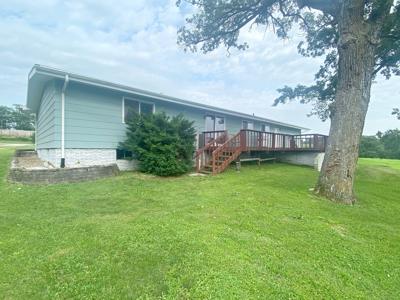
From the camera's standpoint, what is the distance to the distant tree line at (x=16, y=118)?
69188mm

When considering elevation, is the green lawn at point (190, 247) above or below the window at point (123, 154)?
below

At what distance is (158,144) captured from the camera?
9.37 metres

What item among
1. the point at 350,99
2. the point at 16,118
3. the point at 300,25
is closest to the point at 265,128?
the point at 300,25

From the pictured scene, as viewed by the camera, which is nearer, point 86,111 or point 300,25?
point 86,111

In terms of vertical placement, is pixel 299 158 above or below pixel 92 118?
below

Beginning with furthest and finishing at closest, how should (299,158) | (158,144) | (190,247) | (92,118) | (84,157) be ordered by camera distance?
(299,158) → (92,118) → (158,144) → (84,157) → (190,247)

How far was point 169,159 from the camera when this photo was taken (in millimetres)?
9500

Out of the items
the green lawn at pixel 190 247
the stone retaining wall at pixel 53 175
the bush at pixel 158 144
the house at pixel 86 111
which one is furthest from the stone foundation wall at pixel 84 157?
the green lawn at pixel 190 247

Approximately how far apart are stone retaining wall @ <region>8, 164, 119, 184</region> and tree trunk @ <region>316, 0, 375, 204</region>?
7.17m

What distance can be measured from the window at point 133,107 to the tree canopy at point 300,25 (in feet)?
10.6

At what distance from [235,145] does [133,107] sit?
4921mm

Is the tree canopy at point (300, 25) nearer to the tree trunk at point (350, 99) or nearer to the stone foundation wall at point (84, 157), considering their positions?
the tree trunk at point (350, 99)

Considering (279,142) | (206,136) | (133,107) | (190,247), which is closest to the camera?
(190,247)

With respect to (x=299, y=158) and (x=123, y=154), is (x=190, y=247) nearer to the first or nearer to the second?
(x=123, y=154)
